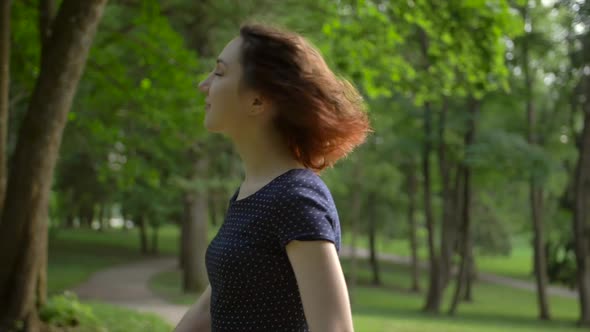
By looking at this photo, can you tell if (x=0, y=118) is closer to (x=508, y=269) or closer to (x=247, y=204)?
(x=247, y=204)

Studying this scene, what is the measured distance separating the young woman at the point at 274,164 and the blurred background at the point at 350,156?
8.52ft

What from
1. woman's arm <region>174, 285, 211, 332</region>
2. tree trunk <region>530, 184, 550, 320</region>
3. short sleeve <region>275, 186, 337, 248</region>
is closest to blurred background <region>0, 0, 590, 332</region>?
tree trunk <region>530, 184, 550, 320</region>

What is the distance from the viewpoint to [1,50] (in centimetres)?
878

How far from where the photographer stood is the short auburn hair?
187cm

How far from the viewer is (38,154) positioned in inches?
327

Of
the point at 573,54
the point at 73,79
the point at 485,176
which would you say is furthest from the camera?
the point at 485,176

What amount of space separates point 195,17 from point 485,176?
46.0 feet

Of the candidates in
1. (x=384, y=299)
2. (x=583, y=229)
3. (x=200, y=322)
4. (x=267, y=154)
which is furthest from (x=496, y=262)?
(x=267, y=154)

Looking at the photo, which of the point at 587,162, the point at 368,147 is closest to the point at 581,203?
the point at 587,162

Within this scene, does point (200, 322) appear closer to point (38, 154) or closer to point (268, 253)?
point (268, 253)

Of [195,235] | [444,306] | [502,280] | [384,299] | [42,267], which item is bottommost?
[502,280]

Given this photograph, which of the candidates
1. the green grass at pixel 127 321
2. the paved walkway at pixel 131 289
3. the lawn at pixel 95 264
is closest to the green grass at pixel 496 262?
the lawn at pixel 95 264

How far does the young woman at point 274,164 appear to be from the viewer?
1.79 m

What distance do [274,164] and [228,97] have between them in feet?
0.68
